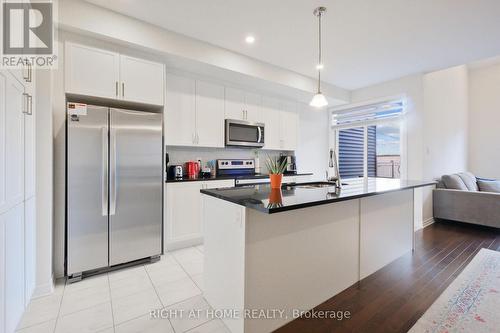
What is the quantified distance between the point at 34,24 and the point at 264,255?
9.45 ft

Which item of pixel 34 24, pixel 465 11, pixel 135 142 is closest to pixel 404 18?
pixel 465 11

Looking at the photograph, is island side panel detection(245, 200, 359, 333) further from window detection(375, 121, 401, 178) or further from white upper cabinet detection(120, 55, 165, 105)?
window detection(375, 121, 401, 178)

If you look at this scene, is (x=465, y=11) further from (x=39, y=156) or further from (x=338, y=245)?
(x=39, y=156)

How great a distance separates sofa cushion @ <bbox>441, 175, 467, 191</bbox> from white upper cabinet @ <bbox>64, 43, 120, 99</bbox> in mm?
5703

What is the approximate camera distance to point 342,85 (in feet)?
16.2

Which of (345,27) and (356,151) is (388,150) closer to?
(356,151)

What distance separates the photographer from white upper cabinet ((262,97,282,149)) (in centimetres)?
446

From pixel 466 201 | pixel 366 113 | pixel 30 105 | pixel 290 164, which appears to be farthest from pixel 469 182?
pixel 30 105

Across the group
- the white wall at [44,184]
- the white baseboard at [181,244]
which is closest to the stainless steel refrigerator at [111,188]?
the white wall at [44,184]

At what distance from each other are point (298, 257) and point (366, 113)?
4.35 metres

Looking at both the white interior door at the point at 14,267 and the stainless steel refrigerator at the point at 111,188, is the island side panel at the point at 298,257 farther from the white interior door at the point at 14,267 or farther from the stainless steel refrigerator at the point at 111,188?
the stainless steel refrigerator at the point at 111,188

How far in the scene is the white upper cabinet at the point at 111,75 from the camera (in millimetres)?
2400

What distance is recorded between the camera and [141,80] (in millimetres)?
2781

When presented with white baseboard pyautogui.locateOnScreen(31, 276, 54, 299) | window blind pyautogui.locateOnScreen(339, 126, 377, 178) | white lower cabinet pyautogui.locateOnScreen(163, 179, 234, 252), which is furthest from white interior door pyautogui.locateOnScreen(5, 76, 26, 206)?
window blind pyautogui.locateOnScreen(339, 126, 377, 178)
